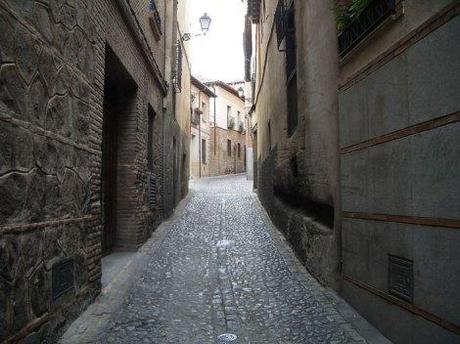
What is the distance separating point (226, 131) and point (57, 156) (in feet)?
105

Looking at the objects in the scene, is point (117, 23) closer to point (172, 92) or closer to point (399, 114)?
point (399, 114)

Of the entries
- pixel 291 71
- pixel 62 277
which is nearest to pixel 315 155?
pixel 291 71

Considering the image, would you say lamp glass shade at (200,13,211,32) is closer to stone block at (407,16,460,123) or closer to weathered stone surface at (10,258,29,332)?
stone block at (407,16,460,123)

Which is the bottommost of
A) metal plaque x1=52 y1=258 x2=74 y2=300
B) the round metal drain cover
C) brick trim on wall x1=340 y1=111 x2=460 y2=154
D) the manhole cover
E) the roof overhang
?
the round metal drain cover

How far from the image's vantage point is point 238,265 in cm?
692

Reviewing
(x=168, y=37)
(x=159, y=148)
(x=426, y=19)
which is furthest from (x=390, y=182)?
(x=168, y=37)

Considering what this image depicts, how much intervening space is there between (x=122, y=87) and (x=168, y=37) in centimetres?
466

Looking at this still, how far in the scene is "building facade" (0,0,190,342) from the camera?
3045mm

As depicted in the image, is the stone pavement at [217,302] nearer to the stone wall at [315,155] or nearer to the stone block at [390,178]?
the stone wall at [315,155]

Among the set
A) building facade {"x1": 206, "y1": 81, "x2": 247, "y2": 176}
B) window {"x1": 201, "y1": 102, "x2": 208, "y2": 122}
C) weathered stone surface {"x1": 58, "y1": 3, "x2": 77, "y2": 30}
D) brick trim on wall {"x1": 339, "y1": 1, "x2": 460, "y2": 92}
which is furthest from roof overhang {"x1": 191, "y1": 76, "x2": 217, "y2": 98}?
brick trim on wall {"x1": 339, "y1": 1, "x2": 460, "y2": 92}

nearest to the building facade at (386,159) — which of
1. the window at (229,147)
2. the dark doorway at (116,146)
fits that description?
the dark doorway at (116,146)

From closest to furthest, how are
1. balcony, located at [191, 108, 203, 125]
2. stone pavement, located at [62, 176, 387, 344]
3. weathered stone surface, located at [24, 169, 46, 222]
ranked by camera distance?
weathered stone surface, located at [24, 169, 46, 222]
stone pavement, located at [62, 176, 387, 344]
balcony, located at [191, 108, 203, 125]

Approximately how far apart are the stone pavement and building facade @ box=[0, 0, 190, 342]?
1.49 ft

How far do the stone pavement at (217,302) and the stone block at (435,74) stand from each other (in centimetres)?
200
